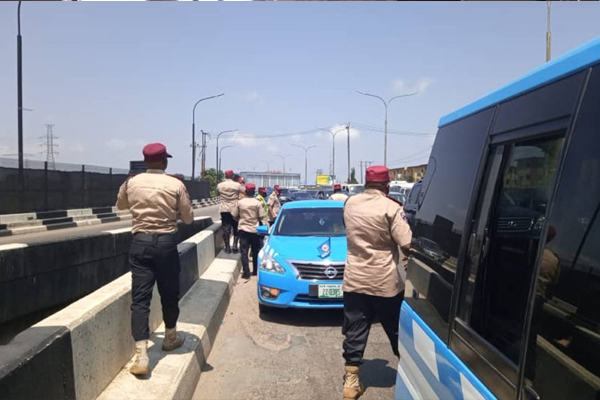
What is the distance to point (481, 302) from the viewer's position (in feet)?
6.75

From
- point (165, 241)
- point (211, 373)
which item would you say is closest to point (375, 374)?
point (211, 373)

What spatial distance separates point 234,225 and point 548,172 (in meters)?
9.73

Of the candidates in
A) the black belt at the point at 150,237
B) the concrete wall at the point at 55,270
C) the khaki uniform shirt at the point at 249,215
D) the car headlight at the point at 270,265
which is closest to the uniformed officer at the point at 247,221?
the khaki uniform shirt at the point at 249,215

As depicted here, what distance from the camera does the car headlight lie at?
251 inches

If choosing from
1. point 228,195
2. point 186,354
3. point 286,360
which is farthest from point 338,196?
point 186,354

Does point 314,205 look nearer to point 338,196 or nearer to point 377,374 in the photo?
point 338,196

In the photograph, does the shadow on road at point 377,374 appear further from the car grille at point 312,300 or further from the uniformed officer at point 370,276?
the car grille at point 312,300

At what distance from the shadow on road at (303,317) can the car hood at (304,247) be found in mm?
856

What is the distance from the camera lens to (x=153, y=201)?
4051 mm

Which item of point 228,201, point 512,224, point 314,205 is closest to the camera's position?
point 512,224

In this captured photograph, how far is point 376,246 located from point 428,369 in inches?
64.7

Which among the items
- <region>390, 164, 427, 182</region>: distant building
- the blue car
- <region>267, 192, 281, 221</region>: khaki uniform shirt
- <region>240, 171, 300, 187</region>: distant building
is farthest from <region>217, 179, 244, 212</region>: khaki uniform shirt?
<region>240, 171, 300, 187</region>: distant building

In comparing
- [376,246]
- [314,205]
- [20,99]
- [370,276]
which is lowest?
[370,276]

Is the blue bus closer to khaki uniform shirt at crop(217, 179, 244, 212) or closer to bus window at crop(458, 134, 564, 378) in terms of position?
bus window at crop(458, 134, 564, 378)
